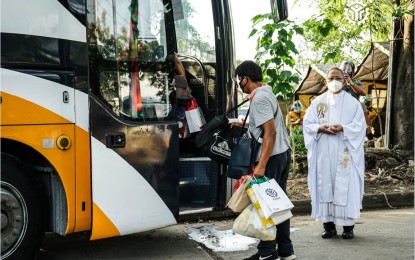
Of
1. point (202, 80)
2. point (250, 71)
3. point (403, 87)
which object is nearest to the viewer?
point (250, 71)

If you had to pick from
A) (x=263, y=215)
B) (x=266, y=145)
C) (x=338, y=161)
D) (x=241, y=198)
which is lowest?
(x=263, y=215)

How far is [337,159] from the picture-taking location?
650 cm

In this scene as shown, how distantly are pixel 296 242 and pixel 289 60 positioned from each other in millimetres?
3262

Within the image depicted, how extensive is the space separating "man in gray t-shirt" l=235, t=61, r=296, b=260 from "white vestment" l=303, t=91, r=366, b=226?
1.26m

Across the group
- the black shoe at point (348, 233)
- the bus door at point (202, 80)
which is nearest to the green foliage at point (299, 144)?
the black shoe at point (348, 233)

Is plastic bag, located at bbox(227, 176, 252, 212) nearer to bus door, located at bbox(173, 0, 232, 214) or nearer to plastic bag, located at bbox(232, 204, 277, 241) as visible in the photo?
plastic bag, located at bbox(232, 204, 277, 241)

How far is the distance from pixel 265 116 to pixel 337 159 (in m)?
1.88

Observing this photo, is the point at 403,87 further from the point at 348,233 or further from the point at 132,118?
the point at 132,118

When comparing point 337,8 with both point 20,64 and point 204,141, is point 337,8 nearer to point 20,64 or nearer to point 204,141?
point 204,141

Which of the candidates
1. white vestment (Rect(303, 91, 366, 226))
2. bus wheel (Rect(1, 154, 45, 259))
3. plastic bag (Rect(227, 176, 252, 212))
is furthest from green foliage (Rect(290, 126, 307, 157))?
bus wheel (Rect(1, 154, 45, 259))

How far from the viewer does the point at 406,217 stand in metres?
7.68

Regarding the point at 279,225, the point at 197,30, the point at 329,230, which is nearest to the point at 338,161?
the point at 329,230

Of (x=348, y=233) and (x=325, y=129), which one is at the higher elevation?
(x=325, y=129)

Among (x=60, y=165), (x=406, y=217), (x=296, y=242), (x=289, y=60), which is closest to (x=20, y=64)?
(x=60, y=165)
